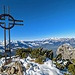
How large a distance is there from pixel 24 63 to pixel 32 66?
66.2 inches

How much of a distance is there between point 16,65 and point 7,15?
649 cm

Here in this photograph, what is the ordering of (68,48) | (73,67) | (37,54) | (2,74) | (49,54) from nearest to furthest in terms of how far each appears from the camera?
1. (73,67)
2. (2,74)
3. (37,54)
4. (49,54)
5. (68,48)

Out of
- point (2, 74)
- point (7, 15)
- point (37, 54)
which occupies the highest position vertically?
point (7, 15)

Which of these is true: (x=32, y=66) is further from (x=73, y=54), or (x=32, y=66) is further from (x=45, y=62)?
(x=73, y=54)

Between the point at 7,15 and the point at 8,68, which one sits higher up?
the point at 7,15

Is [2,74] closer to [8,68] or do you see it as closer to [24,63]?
[8,68]

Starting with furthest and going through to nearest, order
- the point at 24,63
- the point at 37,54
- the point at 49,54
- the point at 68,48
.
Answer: the point at 68,48
the point at 49,54
the point at 37,54
the point at 24,63

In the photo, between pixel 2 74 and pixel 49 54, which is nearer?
pixel 2 74

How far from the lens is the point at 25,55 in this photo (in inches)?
1068

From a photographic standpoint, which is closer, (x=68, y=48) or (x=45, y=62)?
(x=45, y=62)

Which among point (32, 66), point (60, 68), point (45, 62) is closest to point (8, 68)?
point (32, 66)

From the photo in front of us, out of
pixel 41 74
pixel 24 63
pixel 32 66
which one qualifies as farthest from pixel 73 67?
pixel 24 63

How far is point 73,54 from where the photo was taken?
2962cm

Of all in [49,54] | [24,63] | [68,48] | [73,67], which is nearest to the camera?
[73,67]
